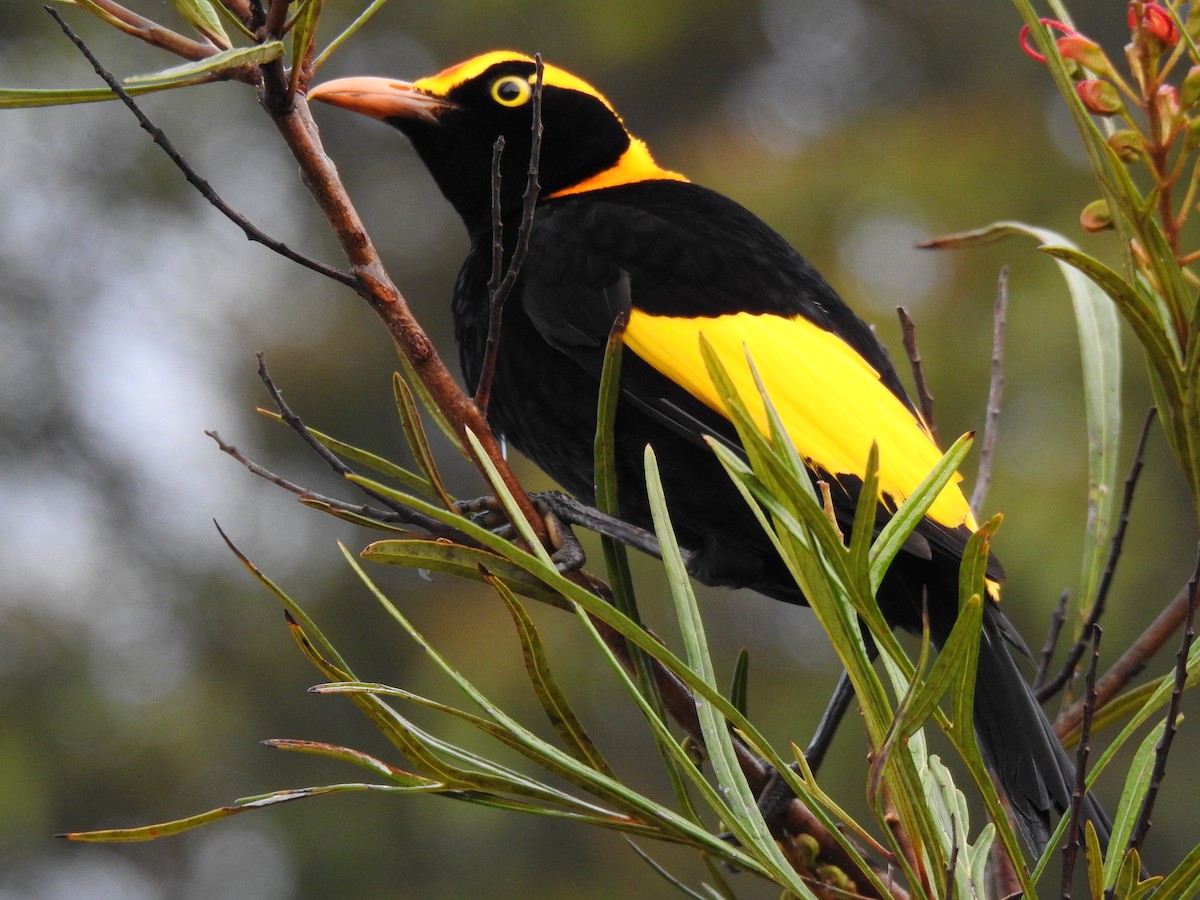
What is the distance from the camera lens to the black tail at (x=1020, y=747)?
1084 millimetres

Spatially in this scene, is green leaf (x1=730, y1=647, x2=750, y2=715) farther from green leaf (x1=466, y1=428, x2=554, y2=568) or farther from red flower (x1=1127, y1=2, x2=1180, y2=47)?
red flower (x1=1127, y1=2, x2=1180, y2=47)

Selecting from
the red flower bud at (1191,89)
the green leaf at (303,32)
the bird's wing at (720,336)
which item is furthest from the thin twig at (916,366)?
the green leaf at (303,32)

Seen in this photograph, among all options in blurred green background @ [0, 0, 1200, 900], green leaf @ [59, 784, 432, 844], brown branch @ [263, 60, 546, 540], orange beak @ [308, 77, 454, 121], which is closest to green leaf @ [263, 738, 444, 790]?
green leaf @ [59, 784, 432, 844]

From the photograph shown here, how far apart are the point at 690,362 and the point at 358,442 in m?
4.94

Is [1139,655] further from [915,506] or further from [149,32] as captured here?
[149,32]

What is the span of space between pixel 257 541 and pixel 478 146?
4.08 metres

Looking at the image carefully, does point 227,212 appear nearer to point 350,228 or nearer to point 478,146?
point 350,228

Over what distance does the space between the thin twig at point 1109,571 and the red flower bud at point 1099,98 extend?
0.69ft

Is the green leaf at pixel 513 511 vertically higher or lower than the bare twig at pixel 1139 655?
higher

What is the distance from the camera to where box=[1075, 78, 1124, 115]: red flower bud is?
36.0 inches

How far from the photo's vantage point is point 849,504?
1338 mm

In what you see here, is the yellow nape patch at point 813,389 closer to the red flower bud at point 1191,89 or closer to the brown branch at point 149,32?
the red flower bud at point 1191,89

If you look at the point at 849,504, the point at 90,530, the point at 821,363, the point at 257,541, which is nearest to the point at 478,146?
the point at 821,363

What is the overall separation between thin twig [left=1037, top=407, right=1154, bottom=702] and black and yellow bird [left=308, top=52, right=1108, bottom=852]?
6 centimetres
